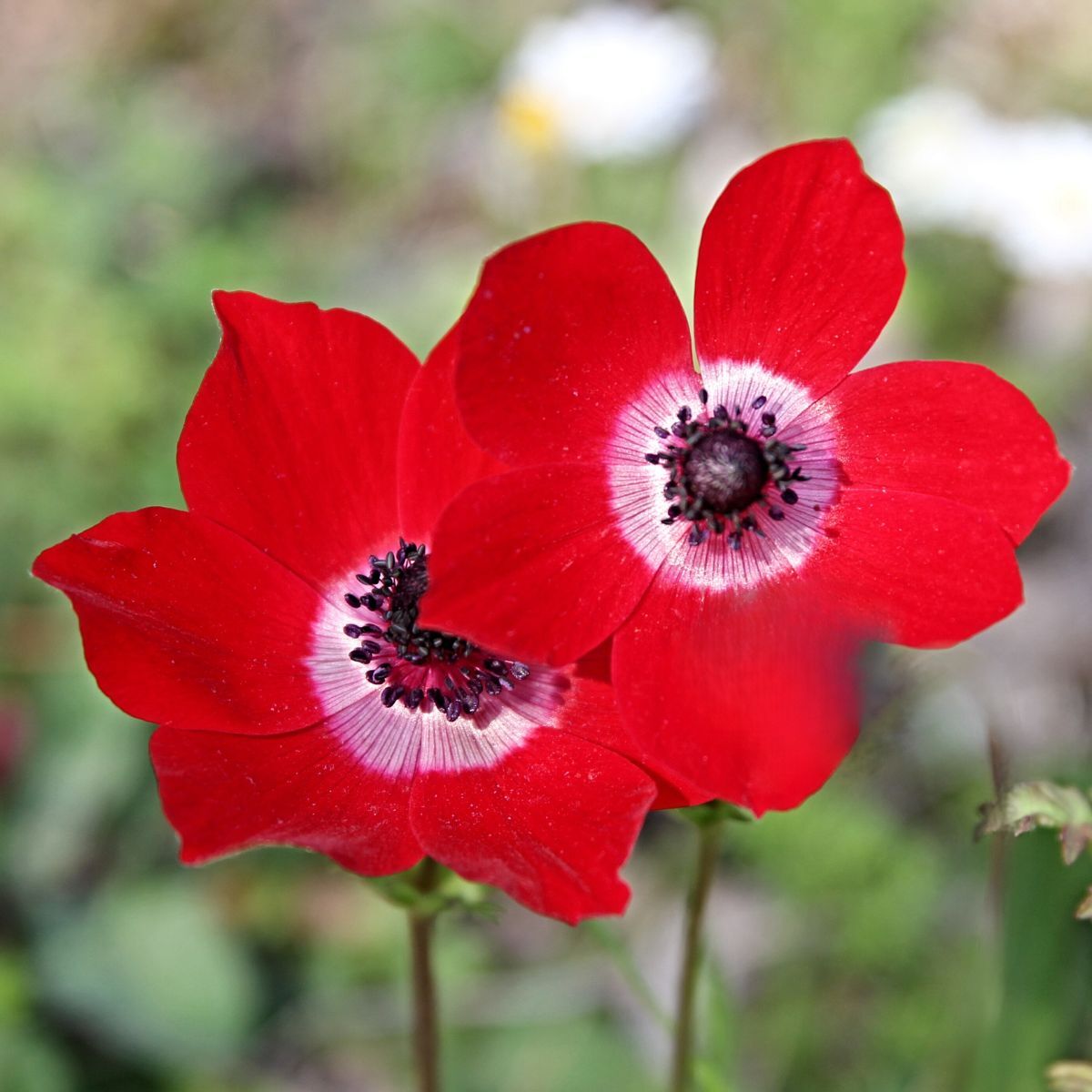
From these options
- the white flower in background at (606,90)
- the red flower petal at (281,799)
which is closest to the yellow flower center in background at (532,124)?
the white flower in background at (606,90)

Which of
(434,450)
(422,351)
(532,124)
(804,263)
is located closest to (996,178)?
(532,124)

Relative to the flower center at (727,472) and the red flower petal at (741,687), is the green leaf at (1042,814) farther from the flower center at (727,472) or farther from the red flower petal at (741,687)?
the flower center at (727,472)

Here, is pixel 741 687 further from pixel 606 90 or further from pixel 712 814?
pixel 606 90

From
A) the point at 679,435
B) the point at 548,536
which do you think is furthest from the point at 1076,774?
the point at 548,536

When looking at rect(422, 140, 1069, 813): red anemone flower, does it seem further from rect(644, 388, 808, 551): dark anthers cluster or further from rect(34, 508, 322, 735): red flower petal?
rect(34, 508, 322, 735): red flower petal

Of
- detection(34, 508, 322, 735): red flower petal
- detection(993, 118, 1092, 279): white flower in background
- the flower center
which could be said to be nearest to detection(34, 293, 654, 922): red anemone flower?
detection(34, 508, 322, 735): red flower petal

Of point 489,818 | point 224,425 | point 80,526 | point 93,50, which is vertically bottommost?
point 489,818

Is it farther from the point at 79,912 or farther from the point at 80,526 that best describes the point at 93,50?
the point at 79,912
